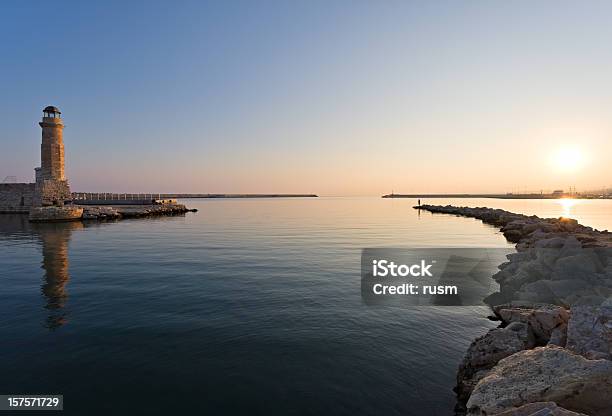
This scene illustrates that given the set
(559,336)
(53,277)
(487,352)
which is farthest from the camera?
(53,277)

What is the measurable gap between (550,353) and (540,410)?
1641 millimetres

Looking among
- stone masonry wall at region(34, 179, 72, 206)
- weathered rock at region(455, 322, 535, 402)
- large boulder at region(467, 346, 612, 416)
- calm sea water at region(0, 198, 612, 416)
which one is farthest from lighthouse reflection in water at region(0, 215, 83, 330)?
stone masonry wall at region(34, 179, 72, 206)

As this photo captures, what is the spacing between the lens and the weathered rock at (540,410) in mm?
3709

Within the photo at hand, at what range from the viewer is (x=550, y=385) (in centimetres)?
452

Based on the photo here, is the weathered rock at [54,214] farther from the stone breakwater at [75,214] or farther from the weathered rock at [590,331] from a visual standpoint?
the weathered rock at [590,331]

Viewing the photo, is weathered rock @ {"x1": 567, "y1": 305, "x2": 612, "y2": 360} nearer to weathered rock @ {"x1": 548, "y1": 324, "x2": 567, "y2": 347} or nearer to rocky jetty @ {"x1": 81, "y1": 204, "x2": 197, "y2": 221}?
weathered rock @ {"x1": 548, "y1": 324, "x2": 567, "y2": 347}

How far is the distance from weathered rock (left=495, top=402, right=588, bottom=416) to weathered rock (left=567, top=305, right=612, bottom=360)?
6.92 feet

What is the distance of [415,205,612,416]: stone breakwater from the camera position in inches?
169

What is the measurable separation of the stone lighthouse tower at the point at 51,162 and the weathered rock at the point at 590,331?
189 ft

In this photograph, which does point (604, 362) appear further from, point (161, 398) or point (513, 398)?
point (161, 398)

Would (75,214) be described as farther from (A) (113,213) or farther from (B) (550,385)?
(B) (550,385)

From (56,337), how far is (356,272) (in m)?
11.8

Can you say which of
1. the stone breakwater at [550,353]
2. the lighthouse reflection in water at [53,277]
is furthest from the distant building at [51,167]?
the stone breakwater at [550,353]

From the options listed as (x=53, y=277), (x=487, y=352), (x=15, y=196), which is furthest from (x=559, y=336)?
(x=15, y=196)
